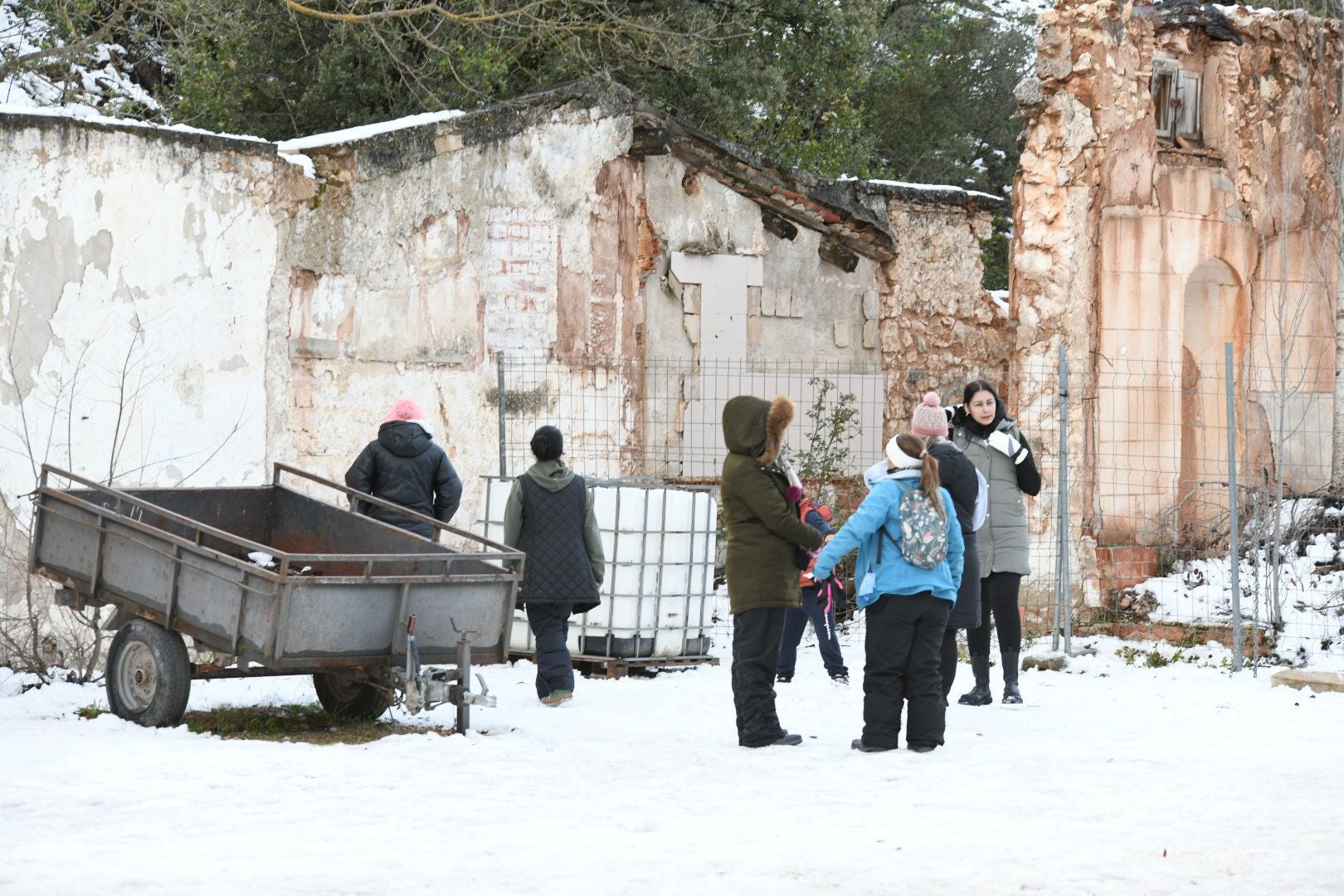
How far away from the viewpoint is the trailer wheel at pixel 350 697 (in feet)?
28.8

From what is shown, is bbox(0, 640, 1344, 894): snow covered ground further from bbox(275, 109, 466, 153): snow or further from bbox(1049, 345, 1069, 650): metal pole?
bbox(275, 109, 466, 153): snow

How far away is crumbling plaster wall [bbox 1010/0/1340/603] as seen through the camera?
45.1 ft

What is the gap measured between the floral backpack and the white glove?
5.99ft

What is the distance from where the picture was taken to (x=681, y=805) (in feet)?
21.4

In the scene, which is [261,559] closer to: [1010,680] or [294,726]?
[294,726]

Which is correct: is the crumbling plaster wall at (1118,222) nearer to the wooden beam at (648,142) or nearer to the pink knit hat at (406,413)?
the wooden beam at (648,142)

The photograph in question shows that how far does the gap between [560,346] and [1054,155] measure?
434 centimetres

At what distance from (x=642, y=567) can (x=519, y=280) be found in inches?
142

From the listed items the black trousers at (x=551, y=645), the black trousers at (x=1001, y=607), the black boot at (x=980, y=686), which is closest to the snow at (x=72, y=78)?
the black trousers at (x=551, y=645)

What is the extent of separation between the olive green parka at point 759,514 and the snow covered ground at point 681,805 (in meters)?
0.76

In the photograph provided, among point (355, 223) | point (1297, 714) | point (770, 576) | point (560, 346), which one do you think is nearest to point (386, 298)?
point (355, 223)

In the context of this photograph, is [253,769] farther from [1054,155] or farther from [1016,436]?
[1054,155]

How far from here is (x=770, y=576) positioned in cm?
783

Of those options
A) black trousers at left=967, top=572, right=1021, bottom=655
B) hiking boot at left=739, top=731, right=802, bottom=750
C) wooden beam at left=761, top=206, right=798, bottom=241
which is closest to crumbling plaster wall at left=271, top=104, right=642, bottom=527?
wooden beam at left=761, top=206, right=798, bottom=241
